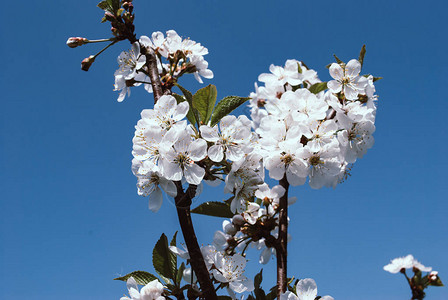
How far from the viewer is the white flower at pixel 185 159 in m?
1.62

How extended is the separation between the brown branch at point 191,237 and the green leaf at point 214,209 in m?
0.38

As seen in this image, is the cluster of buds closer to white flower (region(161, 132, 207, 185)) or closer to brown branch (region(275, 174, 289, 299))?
white flower (region(161, 132, 207, 185))

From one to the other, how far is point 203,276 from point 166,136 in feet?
2.17

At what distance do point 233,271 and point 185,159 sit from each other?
0.76 metres

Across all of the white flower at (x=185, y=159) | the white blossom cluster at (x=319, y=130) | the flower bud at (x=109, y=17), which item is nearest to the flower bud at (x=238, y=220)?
the white blossom cluster at (x=319, y=130)

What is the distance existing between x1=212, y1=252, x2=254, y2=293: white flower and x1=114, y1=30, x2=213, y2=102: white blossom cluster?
104cm

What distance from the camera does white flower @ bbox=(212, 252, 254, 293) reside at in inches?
78.4

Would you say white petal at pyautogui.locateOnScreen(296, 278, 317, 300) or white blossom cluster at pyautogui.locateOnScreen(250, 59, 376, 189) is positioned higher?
white blossom cluster at pyautogui.locateOnScreen(250, 59, 376, 189)

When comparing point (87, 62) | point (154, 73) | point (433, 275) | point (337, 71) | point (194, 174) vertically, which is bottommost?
point (433, 275)

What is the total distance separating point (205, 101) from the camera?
184 cm

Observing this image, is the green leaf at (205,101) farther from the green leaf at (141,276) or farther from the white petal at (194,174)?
the green leaf at (141,276)

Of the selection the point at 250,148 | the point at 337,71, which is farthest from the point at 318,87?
the point at 250,148

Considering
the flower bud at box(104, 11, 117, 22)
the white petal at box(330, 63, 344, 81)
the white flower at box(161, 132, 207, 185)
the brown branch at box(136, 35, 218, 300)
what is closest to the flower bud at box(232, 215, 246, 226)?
the brown branch at box(136, 35, 218, 300)

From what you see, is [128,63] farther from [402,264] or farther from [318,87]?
[402,264]
